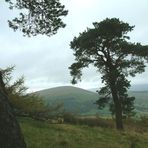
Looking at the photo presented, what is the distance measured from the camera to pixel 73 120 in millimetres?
29766

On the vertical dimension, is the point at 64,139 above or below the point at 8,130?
below

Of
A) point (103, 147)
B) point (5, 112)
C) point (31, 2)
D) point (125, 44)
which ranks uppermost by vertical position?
point (125, 44)

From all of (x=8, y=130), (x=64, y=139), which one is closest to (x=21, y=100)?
(x=64, y=139)

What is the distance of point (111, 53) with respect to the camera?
37.4 meters

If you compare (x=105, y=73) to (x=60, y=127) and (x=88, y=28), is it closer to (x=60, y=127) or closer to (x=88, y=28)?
(x=88, y=28)

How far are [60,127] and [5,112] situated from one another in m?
13.3

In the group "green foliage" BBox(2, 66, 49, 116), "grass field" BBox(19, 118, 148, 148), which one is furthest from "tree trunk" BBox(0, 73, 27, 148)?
"green foliage" BBox(2, 66, 49, 116)

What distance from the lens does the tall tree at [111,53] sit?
36.7 meters

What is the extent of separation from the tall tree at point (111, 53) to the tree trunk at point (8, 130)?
27.1 meters

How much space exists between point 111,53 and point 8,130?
94.0 feet

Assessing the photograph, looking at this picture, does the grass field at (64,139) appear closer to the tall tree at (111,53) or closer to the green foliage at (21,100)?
the green foliage at (21,100)

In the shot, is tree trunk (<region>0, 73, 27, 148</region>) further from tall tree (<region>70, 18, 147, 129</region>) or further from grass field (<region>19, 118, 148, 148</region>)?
tall tree (<region>70, 18, 147, 129</region>)

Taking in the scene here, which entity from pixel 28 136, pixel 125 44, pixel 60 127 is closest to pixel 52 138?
pixel 28 136

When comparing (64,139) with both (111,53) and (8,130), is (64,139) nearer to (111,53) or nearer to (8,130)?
(8,130)
